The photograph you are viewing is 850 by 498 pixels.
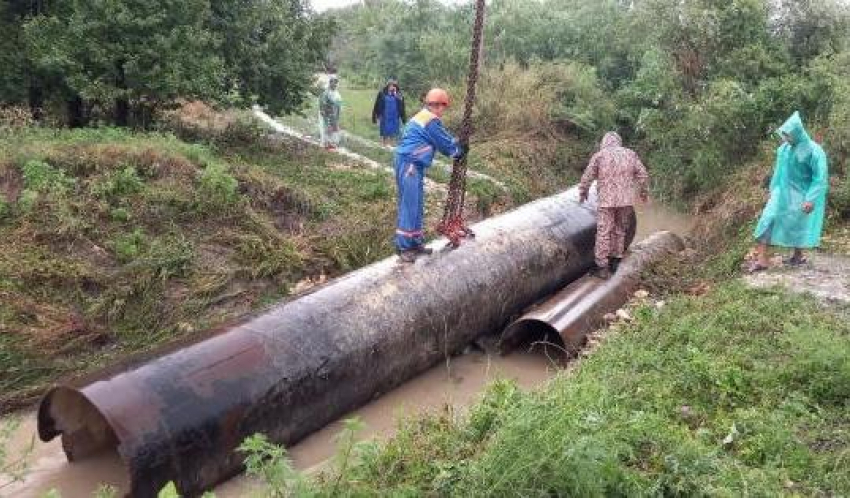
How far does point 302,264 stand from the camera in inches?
326

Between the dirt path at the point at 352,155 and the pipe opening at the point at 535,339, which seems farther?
the dirt path at the point at 352,155

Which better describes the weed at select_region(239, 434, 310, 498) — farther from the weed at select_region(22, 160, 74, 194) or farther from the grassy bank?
the weed at select_region(22, 160, 74, 194)

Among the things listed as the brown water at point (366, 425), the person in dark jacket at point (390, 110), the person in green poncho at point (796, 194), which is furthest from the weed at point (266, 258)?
the person in dark jacket at point (390, 110)

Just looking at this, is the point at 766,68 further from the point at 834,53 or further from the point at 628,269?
the point at 628,269

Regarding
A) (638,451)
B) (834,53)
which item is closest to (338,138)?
(834,53)

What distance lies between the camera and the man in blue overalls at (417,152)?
6441 millimetres

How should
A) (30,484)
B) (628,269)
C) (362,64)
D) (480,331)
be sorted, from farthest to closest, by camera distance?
1. (362,64)
2. (628,269)
3. (480,331)
4. (30,484)

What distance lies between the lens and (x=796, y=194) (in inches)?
301

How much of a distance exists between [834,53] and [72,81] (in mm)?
11376

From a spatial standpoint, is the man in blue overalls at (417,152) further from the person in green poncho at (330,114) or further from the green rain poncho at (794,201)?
the person in green poncho at (330,114)

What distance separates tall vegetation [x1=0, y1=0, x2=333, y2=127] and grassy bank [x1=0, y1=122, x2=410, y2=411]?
3.09ft

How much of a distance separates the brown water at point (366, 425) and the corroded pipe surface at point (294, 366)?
142 millimetres

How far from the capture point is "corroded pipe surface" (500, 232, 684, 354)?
22.5ft

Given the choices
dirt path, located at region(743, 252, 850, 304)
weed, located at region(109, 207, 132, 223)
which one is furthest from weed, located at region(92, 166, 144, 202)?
dirt path, located at region(743, 252, 850, 304)
